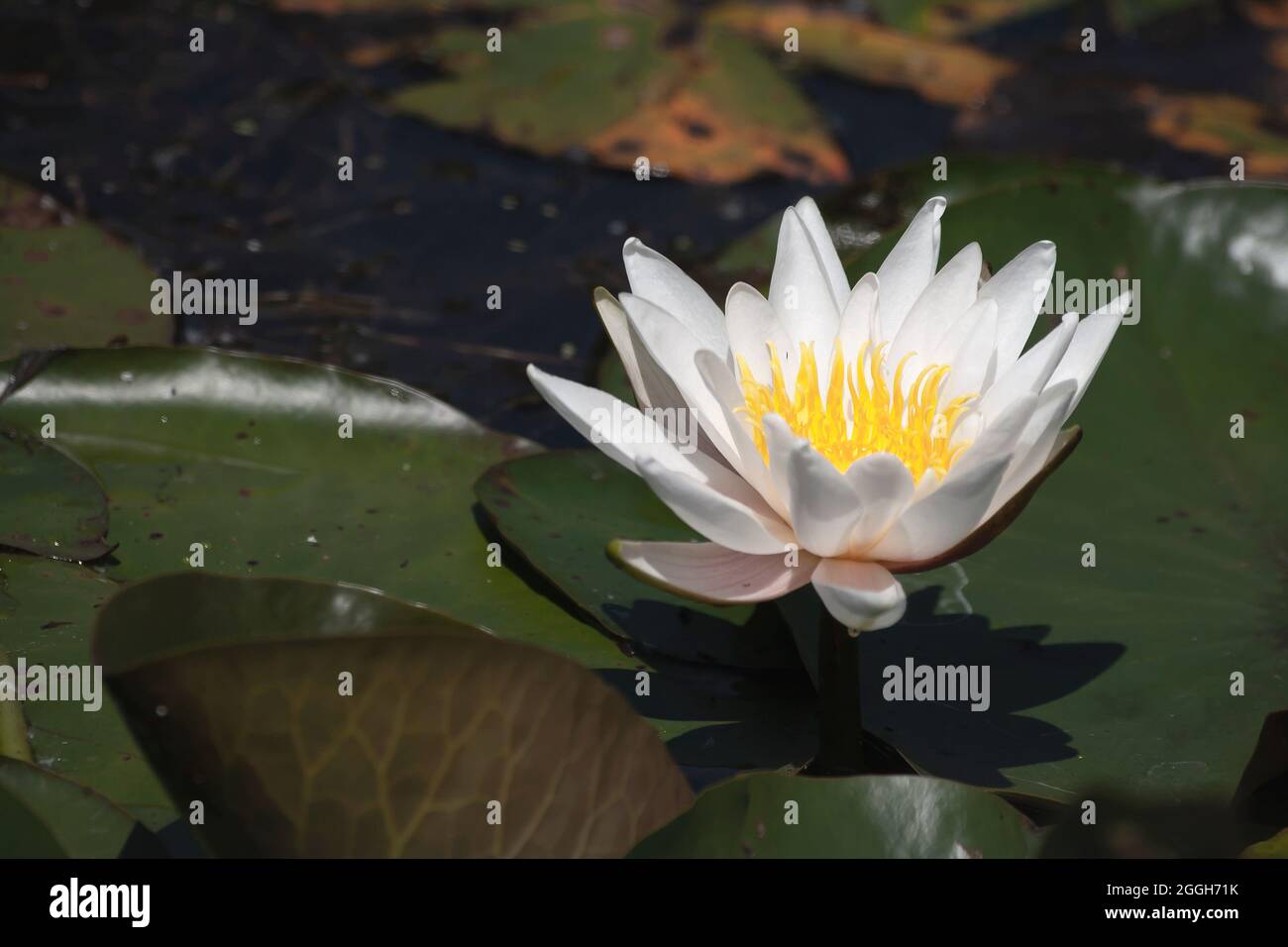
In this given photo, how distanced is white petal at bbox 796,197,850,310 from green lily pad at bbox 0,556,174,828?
1231 millimetres

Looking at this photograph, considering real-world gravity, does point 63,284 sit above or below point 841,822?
above

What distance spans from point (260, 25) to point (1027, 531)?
3.47 metres

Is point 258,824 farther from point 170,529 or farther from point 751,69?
point 751,69

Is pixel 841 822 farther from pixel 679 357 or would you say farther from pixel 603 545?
pixel 603 545

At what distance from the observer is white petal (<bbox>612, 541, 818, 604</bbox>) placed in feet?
5.49

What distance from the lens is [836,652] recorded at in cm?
182

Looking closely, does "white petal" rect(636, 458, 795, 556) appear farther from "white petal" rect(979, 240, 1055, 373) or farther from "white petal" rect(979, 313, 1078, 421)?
"white petal" rect(979, 240, 1055, 373)

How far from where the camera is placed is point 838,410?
71.1 inches

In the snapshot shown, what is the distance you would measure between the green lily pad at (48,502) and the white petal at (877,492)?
1.33 meters

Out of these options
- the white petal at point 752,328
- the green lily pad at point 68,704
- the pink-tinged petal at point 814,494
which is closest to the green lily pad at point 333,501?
the green lily pad at point 68,704

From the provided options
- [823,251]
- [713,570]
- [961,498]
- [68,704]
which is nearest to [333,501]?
[68,704]

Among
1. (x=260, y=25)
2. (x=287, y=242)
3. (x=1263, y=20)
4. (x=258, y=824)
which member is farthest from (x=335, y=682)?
(x=1263, y=20)

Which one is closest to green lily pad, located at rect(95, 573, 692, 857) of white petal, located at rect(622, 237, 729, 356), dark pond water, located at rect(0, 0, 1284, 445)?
white petal, located at rect(622, 237, 729, 356)

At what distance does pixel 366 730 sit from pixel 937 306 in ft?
3.48
